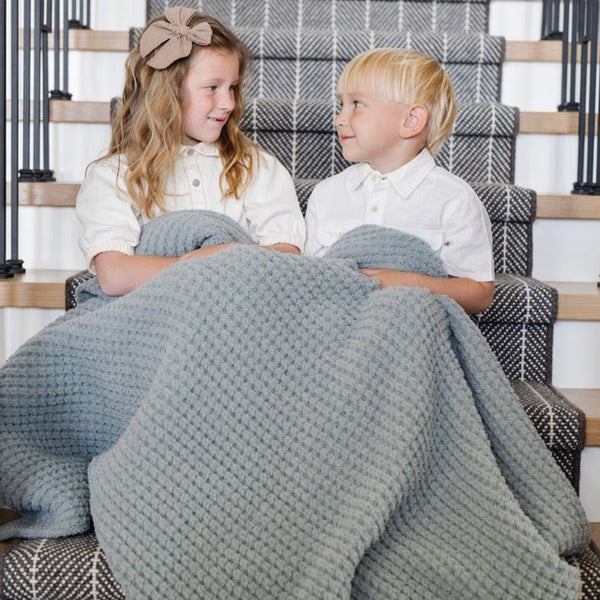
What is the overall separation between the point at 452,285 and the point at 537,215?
1.54 feet

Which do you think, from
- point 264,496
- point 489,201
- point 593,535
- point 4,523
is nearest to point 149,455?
point 264,496

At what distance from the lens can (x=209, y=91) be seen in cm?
181

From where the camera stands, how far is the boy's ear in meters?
1.75

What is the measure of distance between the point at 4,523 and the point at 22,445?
0.15 meters

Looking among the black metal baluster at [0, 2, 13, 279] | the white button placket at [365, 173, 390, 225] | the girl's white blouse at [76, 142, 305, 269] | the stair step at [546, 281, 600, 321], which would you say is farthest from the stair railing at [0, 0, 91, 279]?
the stair step at [546, 281, 600, 321]

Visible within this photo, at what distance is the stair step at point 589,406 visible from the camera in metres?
1.61

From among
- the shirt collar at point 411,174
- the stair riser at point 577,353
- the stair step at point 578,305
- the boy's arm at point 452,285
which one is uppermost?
the shirt collar at point 411,174

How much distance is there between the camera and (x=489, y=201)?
77.9 inches

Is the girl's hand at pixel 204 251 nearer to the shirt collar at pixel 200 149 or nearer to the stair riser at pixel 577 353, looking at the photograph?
the shirt collar at pixel 200 149

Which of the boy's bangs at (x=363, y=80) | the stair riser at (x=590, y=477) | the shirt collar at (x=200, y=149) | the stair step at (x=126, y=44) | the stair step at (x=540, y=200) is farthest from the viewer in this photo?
the stair step at (x=126, y=44)

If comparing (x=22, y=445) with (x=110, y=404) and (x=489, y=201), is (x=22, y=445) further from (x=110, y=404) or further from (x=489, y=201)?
(x=489, y=201)

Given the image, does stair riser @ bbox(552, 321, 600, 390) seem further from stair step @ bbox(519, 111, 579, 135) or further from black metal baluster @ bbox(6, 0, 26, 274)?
black metal baluster @ bbox(6, 0, 26, 274)

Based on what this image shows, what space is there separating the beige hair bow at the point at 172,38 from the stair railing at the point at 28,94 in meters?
0.27

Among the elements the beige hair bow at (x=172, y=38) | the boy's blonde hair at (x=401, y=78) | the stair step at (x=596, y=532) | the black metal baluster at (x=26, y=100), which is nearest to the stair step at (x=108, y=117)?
the black metal baluster at (x=26, y=100)
